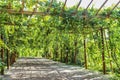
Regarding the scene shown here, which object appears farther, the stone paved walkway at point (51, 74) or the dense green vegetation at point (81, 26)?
the stone paved walkway at point (51, 74)

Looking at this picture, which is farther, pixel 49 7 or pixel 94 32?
pixel 94 32

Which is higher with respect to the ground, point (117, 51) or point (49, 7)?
point (49, 7)

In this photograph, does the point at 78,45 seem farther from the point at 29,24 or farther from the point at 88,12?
the point at 88,12

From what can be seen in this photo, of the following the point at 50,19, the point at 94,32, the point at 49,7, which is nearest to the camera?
the point at 49,7

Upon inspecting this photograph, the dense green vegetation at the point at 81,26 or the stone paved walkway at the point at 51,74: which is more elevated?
the dense green vegetation at the point at 81,26

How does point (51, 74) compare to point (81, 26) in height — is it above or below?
below

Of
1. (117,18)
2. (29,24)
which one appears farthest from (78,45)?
(117,18)

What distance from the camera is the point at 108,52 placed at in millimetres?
11523

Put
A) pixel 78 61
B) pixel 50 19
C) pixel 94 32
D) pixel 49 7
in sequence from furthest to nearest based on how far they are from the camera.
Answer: pixel 78 61
pixel 94 32
pixel 50 19
pixel 49 7

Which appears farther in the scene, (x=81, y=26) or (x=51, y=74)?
(x=81, y=26)

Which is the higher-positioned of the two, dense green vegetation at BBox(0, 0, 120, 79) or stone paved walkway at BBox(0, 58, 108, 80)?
dense green vegetation at BBox(0, 0, 120, 79)

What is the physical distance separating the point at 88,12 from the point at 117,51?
7.41ft

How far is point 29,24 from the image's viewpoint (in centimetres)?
1321

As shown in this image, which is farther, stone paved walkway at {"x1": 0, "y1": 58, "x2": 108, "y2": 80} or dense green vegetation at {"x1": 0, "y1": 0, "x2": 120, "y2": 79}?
stone paved walkway at {"x1": 0, "y1": 58, "x2": 108, "y2": 80}
